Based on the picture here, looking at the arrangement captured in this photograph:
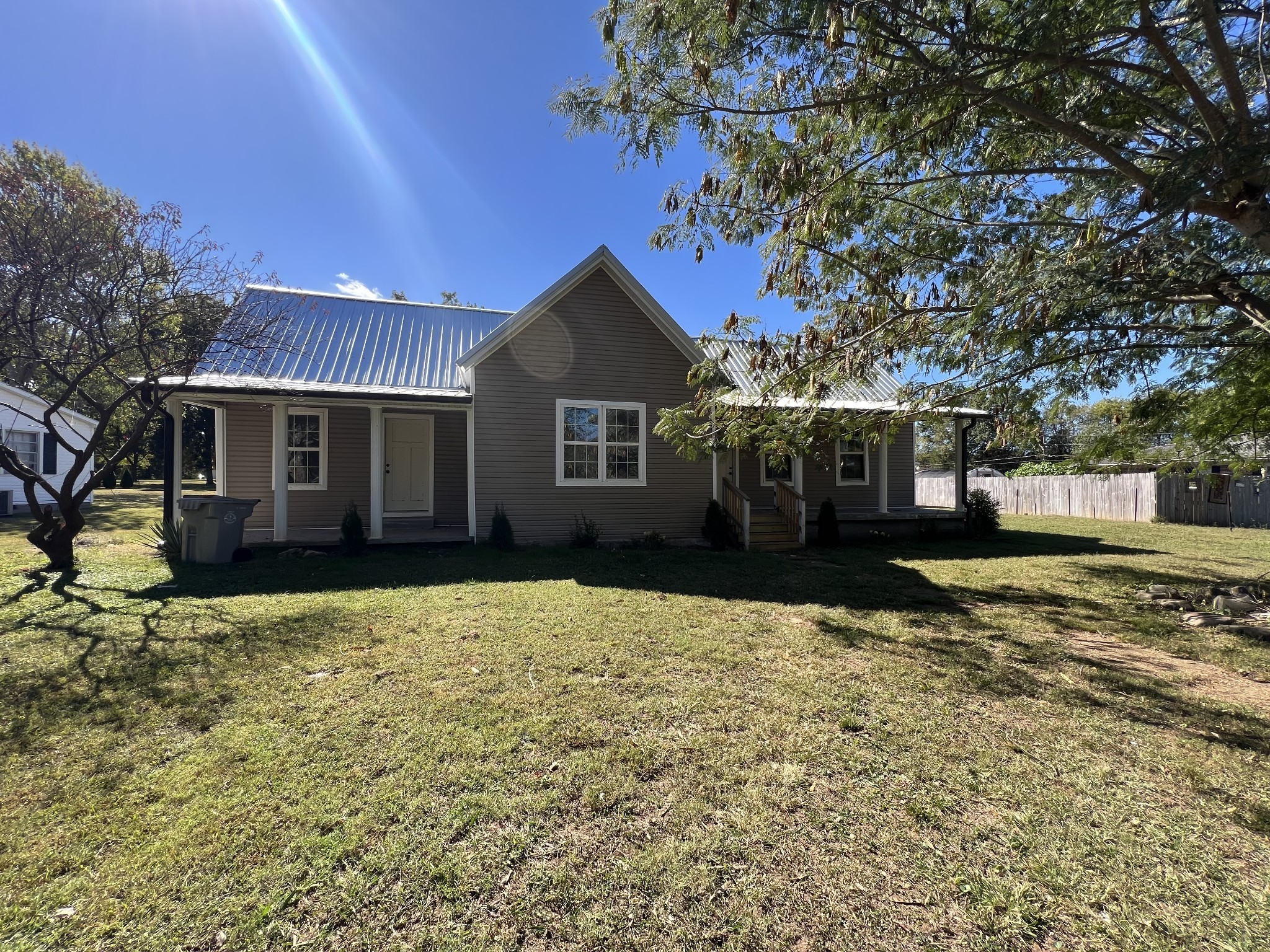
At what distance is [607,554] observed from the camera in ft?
31.9

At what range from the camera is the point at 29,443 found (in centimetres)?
1770

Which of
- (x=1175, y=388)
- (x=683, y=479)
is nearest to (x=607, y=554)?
(x=683, y=479)

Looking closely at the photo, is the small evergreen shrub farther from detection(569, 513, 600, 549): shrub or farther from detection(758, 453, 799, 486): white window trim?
detection(758, 453, 799, 486): white window trim

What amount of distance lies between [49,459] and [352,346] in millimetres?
15457

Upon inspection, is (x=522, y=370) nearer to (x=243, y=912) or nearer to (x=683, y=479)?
(x=683, y=479)

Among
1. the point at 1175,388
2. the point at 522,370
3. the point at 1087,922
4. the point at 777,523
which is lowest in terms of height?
the point at 1087,922

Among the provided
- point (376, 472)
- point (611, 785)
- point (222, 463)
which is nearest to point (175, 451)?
point (222, 463)

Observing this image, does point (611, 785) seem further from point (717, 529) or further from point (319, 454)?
point (319, 454)

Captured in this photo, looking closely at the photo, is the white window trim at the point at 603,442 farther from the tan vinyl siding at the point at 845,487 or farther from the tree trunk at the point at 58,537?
the tree trunk at the point at 58,537

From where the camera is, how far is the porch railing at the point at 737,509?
10.9 meters

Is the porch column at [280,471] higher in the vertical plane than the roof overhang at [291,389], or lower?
lower

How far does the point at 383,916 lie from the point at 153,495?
109ft

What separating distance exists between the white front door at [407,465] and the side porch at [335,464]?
2cm

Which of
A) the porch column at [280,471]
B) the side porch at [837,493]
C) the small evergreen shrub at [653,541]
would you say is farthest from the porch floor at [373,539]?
the side porch at [837,493]
